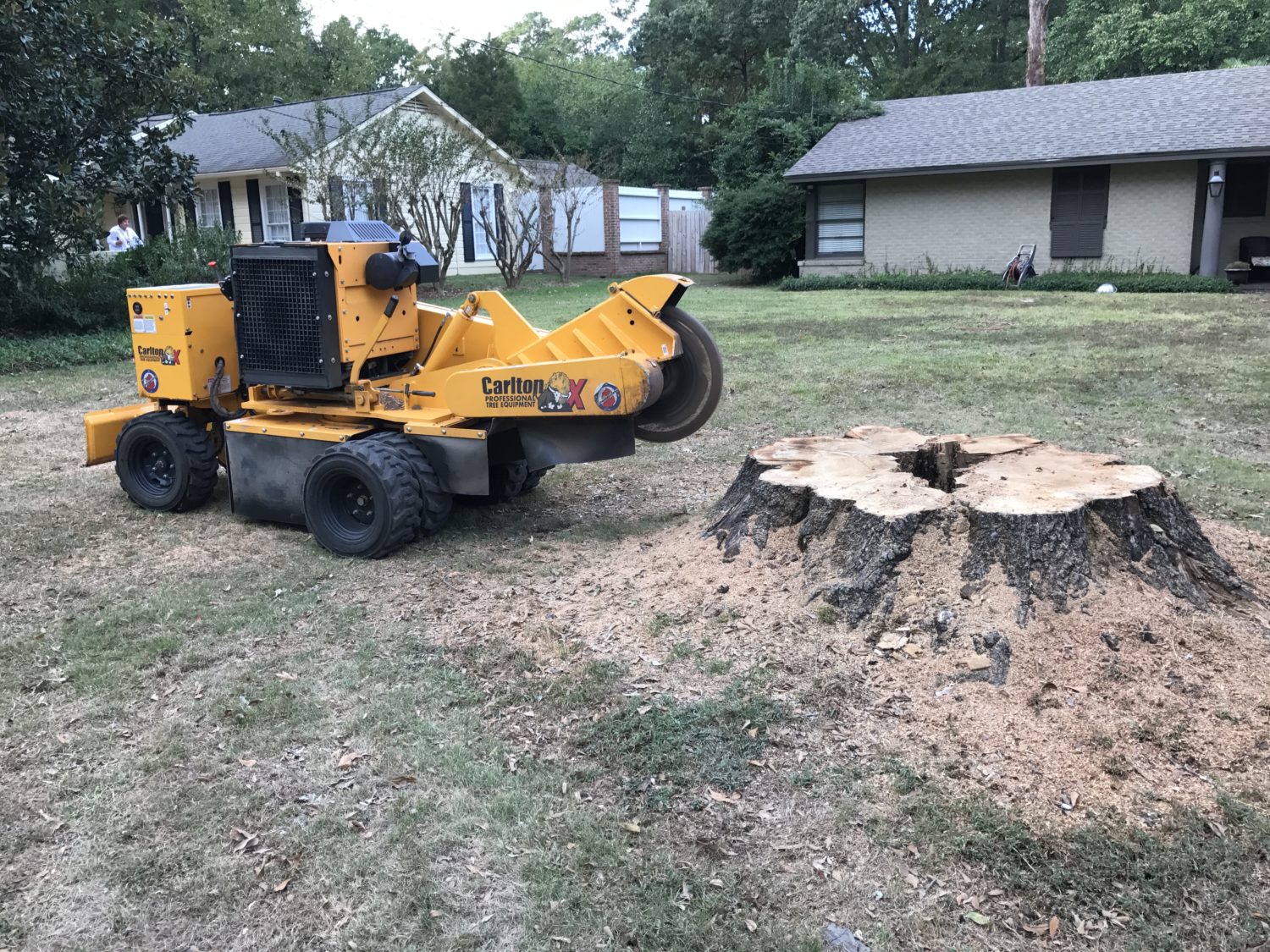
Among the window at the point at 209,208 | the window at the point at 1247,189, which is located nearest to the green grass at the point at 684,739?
the window at the point at 1247,189

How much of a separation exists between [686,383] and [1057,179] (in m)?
18.7

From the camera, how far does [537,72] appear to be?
5334 centimetres

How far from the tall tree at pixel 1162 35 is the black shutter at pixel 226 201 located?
25298 mm

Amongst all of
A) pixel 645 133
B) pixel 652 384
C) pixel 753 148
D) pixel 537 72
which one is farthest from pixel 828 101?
pixel 537 72

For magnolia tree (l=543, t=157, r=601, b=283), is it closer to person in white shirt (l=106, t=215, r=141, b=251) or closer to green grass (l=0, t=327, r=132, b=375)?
person in white shirt (l=106, t=215, r=141, b=251)

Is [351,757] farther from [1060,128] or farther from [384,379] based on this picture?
[1060,128]

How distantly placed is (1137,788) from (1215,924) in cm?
49

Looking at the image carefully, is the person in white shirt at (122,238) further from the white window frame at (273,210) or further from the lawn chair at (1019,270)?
the lawn chair at (1019,270)

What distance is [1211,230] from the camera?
19.5 meters

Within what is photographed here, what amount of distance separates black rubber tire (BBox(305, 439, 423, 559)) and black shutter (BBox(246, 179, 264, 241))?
796 inches

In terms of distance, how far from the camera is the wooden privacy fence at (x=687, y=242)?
97.5 ft

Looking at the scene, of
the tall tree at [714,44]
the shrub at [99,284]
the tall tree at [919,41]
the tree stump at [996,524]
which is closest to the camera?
the tree stump at [996,524]

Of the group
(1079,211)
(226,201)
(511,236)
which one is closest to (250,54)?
(226,201)

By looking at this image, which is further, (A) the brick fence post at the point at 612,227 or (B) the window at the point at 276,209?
(A) the brick fence post at the point at 612,227
